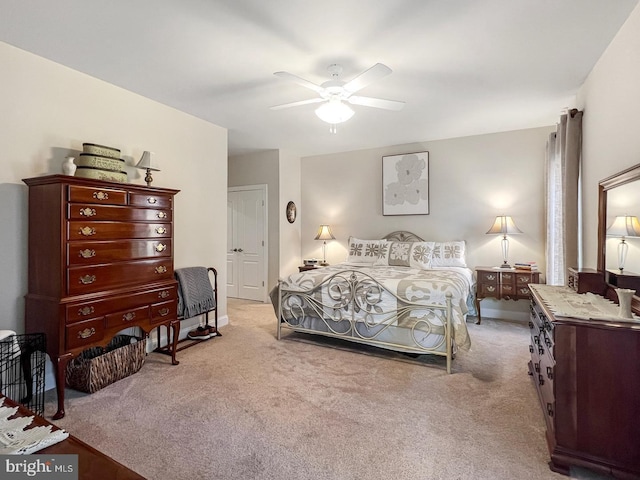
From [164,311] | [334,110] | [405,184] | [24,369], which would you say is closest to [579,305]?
[334,110]

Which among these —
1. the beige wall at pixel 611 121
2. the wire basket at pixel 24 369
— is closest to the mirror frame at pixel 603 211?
the beige wall at pixel 611 121

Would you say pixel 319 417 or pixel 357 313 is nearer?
pixel 319 417

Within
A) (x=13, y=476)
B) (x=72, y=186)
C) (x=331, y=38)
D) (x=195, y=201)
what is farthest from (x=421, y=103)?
(x=13, y=476)

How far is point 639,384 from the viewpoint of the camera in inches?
63.5

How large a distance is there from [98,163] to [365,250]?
3.54 meters

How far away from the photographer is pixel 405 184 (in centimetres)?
532

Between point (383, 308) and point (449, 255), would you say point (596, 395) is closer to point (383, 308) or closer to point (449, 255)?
point (383, 308)

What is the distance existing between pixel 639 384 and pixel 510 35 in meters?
2.28

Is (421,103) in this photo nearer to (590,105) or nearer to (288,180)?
(590,105)

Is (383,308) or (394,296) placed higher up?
(394,296)

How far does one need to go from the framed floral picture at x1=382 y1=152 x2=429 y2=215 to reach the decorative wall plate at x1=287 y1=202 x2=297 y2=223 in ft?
5.28

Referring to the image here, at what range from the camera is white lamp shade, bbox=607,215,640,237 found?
6.53 ft

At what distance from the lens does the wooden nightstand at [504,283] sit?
412 cm

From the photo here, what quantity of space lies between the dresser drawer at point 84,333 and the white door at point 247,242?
3.35 m
